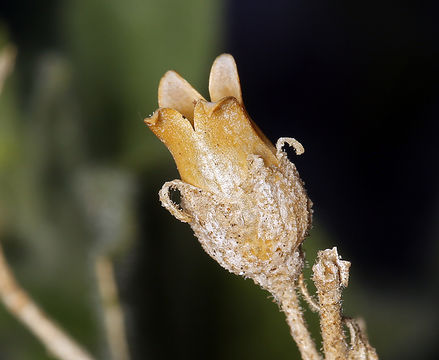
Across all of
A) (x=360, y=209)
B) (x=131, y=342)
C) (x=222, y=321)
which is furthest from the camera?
(x=360, y=209)

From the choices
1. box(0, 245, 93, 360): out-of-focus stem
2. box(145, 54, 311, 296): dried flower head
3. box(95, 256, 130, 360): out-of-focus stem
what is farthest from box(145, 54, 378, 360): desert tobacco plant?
box(95, 256, 130, 360): out-of-focus stem

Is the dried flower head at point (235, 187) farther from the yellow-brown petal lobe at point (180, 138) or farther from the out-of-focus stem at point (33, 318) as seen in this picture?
the out-of-focus stem at point (33, 318)

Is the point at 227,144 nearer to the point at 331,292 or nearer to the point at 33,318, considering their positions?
the point at 331,292

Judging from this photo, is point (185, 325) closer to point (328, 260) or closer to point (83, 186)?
point (83, 186)

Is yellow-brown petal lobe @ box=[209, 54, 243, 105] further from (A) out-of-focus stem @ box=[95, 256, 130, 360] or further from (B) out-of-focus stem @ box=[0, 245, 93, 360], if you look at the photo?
(A) out-of-focus stem @ box=[95, 256, 130, 360]

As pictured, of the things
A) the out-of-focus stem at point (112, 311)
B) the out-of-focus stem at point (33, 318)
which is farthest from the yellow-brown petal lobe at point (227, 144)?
the out-of-focus stem at point (112, 311)

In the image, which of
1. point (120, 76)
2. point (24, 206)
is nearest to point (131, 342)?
point (24, 206)
